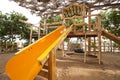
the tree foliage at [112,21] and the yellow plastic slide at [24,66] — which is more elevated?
the tree foliage at [112,21]

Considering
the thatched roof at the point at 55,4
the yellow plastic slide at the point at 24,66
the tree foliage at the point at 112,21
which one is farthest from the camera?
the tree foliage at the point at 112,21

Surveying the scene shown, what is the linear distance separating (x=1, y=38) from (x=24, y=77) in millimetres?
12320

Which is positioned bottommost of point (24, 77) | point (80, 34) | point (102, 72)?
point (102, 72)

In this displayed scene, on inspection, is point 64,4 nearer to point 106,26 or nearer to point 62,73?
point 106,26

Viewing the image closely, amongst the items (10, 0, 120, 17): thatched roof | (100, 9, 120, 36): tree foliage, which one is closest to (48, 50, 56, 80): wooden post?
(10, 0, 120, 17): thatched roof

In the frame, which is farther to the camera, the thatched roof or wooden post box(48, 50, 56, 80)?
the thatched roof

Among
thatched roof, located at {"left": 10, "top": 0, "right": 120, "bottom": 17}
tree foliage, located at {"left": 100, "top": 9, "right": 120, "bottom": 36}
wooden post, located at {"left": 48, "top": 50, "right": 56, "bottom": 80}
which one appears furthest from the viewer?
tree foliage, located at {"left": 100, "top": 9, "right": 120, "bottom": 36}

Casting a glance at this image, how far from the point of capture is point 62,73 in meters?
5.08

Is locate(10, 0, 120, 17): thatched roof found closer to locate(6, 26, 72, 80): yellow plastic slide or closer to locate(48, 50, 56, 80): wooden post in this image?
locate(6, 26, 72, 80): yellow plastic slide

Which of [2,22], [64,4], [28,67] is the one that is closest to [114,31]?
[64,4]

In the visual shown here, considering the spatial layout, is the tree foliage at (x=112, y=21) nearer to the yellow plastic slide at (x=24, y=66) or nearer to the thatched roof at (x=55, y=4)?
the thatched roof at (x=55, y=4)

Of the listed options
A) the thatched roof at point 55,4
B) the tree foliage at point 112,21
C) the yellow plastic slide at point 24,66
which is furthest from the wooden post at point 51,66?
the tree foliage at point 112,21

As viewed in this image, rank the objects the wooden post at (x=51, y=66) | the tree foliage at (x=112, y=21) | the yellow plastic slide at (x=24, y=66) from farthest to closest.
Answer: the tree foliage at (x=112, y=21) → the yellow plastic slide at (x=24, y=66) → the wooden post at (x=51, y=66)

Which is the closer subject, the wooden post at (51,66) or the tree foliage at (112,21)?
the wooden post at (51,66)
